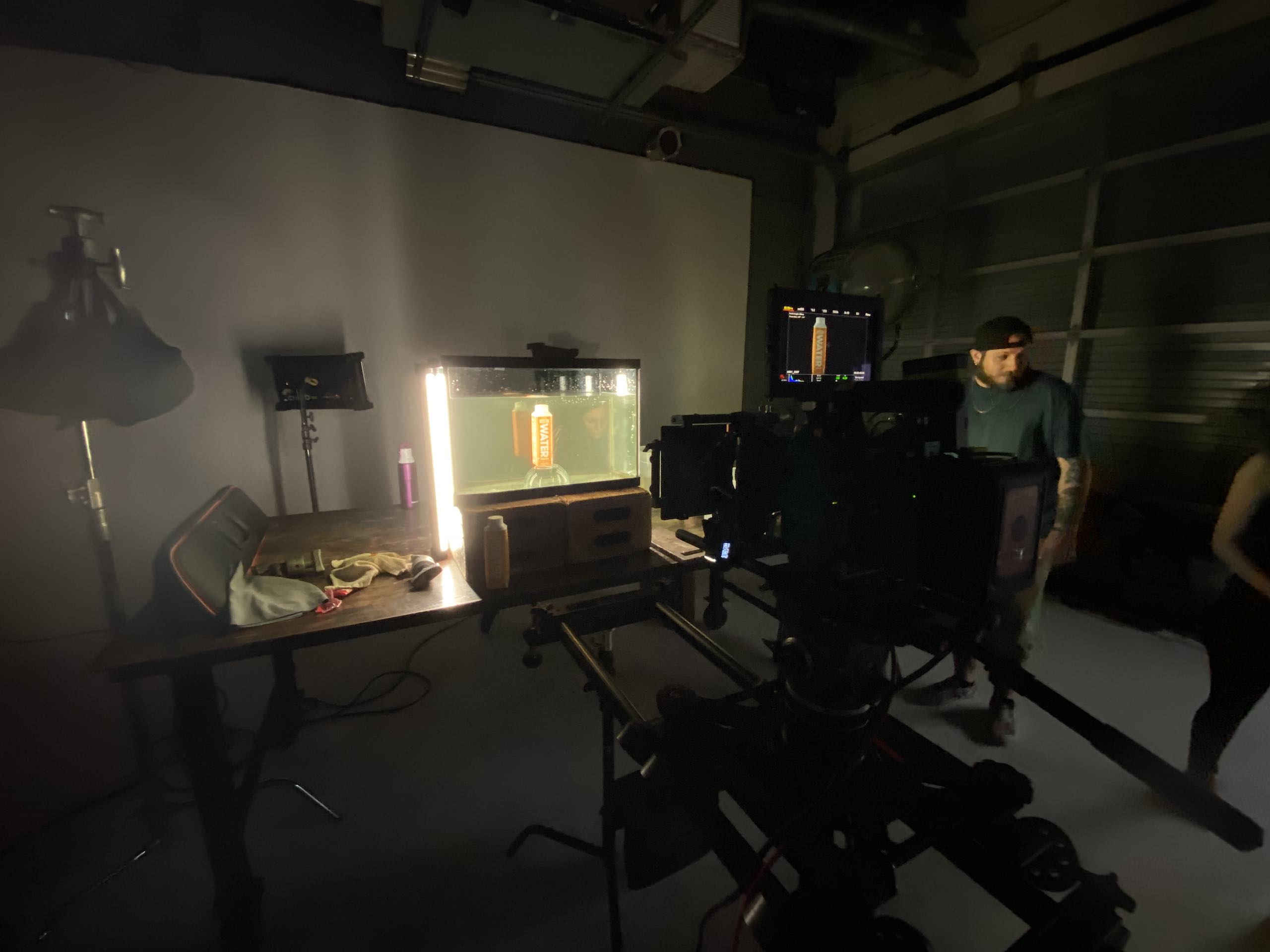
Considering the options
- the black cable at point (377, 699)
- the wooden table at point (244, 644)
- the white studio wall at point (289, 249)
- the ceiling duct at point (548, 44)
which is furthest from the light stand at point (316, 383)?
the ceiling duct at point (548, 44)

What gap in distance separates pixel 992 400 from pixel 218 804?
297 cm

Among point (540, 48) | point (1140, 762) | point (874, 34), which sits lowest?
point (1140, 762)

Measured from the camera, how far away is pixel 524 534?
63.3 inches

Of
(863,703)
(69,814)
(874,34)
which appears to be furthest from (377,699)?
(874,34)

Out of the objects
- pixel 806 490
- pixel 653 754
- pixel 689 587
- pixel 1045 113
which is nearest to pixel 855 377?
pixel 806 490

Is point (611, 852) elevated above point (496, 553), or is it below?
below

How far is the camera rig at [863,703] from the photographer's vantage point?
0.57 metres

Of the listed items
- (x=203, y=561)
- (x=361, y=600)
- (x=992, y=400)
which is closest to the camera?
(x=203, y=561)

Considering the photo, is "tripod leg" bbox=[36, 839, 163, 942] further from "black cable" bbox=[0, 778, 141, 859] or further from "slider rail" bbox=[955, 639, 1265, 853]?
"slider rail" bbox=[955, 639, 1265, 853]

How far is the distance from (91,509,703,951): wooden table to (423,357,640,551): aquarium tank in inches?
11.8

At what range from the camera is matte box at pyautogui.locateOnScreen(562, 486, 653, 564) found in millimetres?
1666

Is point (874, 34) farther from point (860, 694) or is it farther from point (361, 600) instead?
point (361, 600)

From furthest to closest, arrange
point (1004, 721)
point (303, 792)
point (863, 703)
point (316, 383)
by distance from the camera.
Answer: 1. point (316, 383)
2. point (1004, 721)
3. point (303, 792)
4. point (863, 703)

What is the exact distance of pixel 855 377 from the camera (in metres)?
1.51
